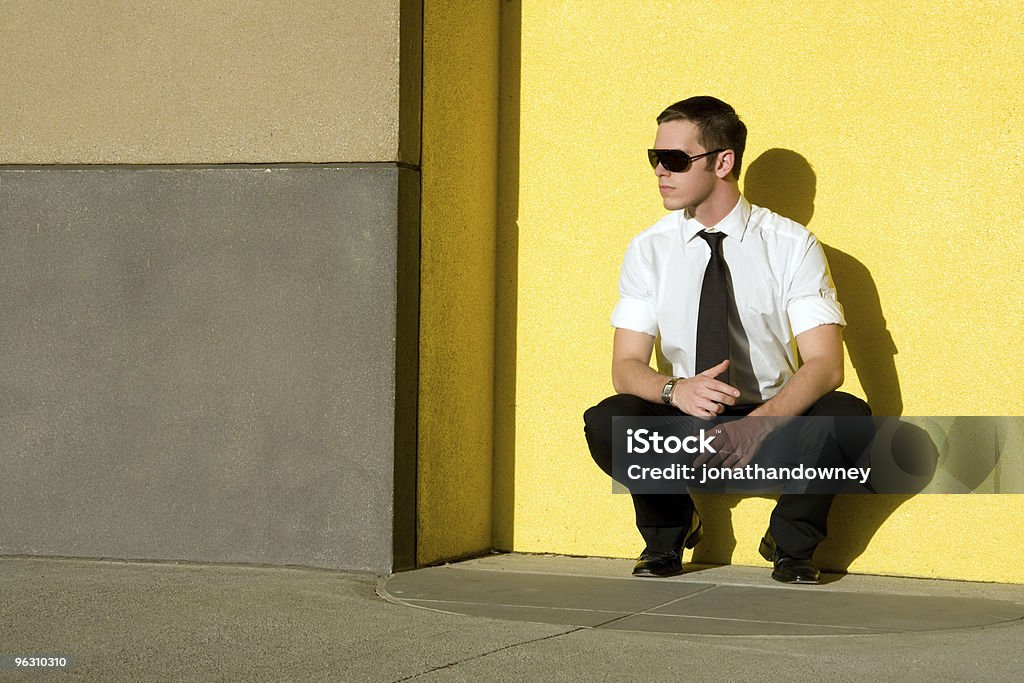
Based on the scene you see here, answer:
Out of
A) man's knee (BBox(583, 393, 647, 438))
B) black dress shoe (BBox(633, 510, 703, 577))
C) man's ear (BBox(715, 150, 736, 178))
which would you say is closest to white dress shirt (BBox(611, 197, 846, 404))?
man's ear (BBox(715, 150, 736, 178))

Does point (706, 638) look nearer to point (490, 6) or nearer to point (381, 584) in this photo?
point (381, 584)

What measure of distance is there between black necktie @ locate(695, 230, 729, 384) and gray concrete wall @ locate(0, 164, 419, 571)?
0.95 m

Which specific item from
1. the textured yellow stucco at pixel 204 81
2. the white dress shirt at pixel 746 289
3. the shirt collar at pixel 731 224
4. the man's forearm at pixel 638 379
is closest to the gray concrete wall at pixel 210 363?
the textured yellow stucco at pixel 204 81

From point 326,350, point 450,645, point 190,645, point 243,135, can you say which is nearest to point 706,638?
point 450,645

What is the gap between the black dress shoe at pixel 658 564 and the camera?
434 cm

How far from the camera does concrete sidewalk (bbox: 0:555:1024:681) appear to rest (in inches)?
117

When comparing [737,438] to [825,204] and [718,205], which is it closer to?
[718,205]

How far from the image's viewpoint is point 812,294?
423 cm

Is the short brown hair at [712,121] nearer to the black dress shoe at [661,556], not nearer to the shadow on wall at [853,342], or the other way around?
the shadow on wall at [853,342]

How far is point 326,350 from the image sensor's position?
445cm

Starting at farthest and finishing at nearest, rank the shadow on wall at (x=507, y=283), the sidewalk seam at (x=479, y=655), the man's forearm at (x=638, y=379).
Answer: the shadow on wall at (x=507, y=283) < the man's forearm at (x=638, y=379) < the sidewalk seam at (x=479, y=655)

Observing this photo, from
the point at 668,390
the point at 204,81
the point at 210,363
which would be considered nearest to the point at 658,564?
the point at 668,390

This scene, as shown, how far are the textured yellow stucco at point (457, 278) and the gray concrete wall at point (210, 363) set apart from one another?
0.40ft

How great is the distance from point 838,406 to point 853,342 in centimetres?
49
